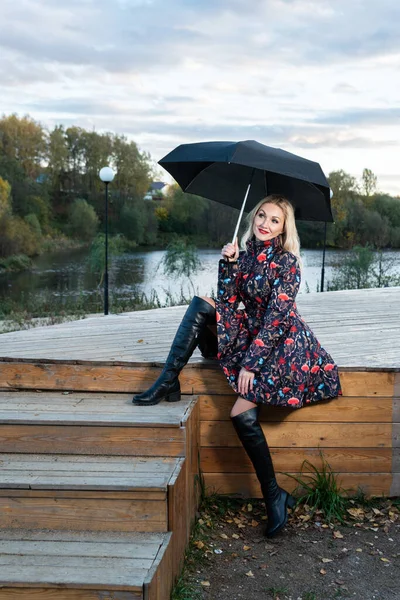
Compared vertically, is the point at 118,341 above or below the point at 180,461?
above

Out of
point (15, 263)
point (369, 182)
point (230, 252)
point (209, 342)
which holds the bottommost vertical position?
point (15, 263)

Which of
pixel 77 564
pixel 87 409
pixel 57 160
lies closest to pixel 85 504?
pixel 77 564

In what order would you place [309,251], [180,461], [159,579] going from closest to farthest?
[159,579], [180,461], [309,251]

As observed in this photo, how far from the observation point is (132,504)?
2.29 m

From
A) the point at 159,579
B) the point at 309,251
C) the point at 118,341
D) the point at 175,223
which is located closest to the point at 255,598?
the point at 159,579

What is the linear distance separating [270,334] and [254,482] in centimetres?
86

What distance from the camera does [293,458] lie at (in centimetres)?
312

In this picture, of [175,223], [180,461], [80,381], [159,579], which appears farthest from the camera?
[175,223]

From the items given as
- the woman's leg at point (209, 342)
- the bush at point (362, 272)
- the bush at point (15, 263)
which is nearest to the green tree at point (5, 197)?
the bush at point (15, 263)

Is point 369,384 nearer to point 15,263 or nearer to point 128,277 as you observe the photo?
point 128,277

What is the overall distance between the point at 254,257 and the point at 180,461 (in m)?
0.94

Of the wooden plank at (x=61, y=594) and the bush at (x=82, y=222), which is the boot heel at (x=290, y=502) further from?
the bush at (x=82, y=222)

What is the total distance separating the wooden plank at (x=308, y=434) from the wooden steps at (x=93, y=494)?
0.15 meters

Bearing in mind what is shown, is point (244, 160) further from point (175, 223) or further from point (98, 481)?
point (175, 223)
